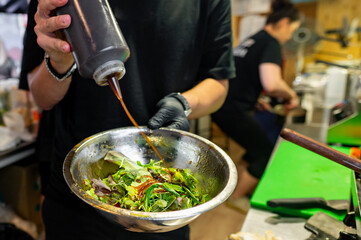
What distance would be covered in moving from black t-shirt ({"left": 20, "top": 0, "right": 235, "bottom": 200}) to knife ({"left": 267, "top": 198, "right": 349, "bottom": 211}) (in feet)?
1.81

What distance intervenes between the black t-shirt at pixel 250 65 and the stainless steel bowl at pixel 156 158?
6.01 feet

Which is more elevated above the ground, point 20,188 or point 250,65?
point 250,65

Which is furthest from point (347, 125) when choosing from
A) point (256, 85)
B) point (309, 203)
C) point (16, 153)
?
point (16, 153)

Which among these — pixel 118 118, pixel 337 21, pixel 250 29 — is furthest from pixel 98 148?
pixel 337 21

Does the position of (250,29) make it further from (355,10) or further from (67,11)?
(67,11)

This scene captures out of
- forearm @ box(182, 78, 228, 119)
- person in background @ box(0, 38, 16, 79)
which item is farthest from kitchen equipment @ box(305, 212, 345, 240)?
person in background @ box(0, 38, 16, 79)

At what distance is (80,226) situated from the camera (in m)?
1.00

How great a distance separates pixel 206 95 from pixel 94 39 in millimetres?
599

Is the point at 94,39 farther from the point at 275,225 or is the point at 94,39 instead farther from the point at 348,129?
the point at 348,129

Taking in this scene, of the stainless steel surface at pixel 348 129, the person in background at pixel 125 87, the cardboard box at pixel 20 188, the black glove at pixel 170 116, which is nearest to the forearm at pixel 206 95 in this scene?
the person in background at pixel 125 87

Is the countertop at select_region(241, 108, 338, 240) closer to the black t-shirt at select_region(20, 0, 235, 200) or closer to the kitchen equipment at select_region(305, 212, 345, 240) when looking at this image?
the kitchen equipment at select_region(305, 212, 345, 240)

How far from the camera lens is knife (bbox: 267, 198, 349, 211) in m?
1.03

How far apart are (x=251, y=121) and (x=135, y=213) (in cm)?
218

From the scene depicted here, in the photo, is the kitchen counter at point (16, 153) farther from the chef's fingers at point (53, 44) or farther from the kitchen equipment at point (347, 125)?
the kitchen equipment at point (347, 125)
